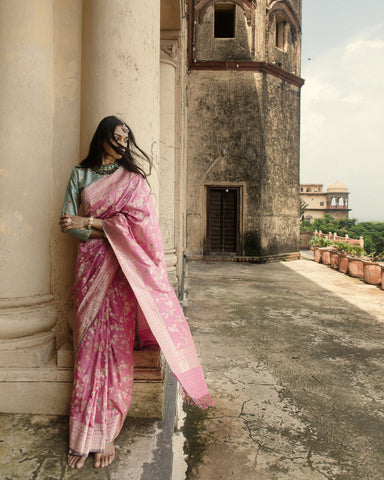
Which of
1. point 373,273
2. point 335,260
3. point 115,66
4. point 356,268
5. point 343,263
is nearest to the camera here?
point 115,66

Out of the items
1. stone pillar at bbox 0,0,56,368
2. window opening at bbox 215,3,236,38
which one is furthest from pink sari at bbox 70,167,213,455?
window opening at bbox 215,3,236,38

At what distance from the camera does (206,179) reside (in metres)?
11.8

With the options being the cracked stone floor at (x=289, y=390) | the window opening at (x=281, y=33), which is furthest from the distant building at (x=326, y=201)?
the cracked stone floor at (x=289, y=390)

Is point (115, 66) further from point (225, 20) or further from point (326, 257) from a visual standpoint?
point (225, 20)

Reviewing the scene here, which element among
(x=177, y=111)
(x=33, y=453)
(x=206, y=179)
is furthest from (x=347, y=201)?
(x=33, y=453)

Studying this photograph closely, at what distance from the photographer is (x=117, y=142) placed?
1866mm

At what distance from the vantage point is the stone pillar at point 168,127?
4.62m

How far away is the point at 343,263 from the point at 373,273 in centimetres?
159

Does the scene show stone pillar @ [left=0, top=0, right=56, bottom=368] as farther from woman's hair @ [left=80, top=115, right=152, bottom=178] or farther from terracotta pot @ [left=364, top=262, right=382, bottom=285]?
terracotta pot @ [left=364, top=262, right=382, bottom=285]

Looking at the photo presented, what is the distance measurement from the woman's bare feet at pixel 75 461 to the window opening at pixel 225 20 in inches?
514

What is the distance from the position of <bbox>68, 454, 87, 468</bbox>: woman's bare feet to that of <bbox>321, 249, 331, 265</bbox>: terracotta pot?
1029cm

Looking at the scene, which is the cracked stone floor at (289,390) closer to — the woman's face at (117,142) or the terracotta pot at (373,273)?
the woman's face at (117,142)

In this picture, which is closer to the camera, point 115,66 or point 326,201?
point 115,66

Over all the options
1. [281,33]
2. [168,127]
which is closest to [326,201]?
[281,33]
